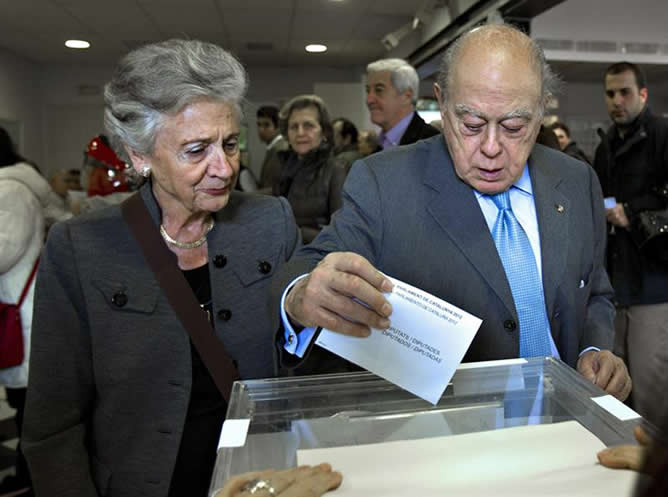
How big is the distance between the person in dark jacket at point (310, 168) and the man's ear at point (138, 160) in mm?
1595

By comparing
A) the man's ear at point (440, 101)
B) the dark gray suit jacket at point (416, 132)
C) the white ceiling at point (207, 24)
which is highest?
the white ceiling at point (207, 24)

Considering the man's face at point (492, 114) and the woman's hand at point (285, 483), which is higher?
the man's face at point (492, 114)

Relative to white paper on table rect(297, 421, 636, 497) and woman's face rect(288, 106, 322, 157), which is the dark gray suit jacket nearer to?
woman's face rect(288, 106, 322, 157)

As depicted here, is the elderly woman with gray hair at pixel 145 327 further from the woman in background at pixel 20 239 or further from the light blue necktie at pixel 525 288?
the woman in background at pixel 20 239

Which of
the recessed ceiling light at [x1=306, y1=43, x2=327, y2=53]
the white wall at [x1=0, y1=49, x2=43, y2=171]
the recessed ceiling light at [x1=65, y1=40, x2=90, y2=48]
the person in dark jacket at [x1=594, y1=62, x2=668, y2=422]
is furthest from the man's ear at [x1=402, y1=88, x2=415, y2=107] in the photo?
the white wall at [x1=0, y1=49, x2=43, y2=171]

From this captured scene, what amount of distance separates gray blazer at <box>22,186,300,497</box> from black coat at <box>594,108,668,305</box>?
7.86 feet

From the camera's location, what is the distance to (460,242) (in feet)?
4.08

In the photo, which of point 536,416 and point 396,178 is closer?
point 536,416

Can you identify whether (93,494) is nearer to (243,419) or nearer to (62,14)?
(243,419)

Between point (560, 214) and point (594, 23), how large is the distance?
5793 mm

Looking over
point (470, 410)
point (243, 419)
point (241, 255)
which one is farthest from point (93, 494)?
point (470, 410)

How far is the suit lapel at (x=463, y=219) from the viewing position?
1.20 meters

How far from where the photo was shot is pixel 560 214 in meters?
1.32

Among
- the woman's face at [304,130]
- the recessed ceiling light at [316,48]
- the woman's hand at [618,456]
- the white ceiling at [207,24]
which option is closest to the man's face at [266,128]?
the white ceiling at [207,24]
